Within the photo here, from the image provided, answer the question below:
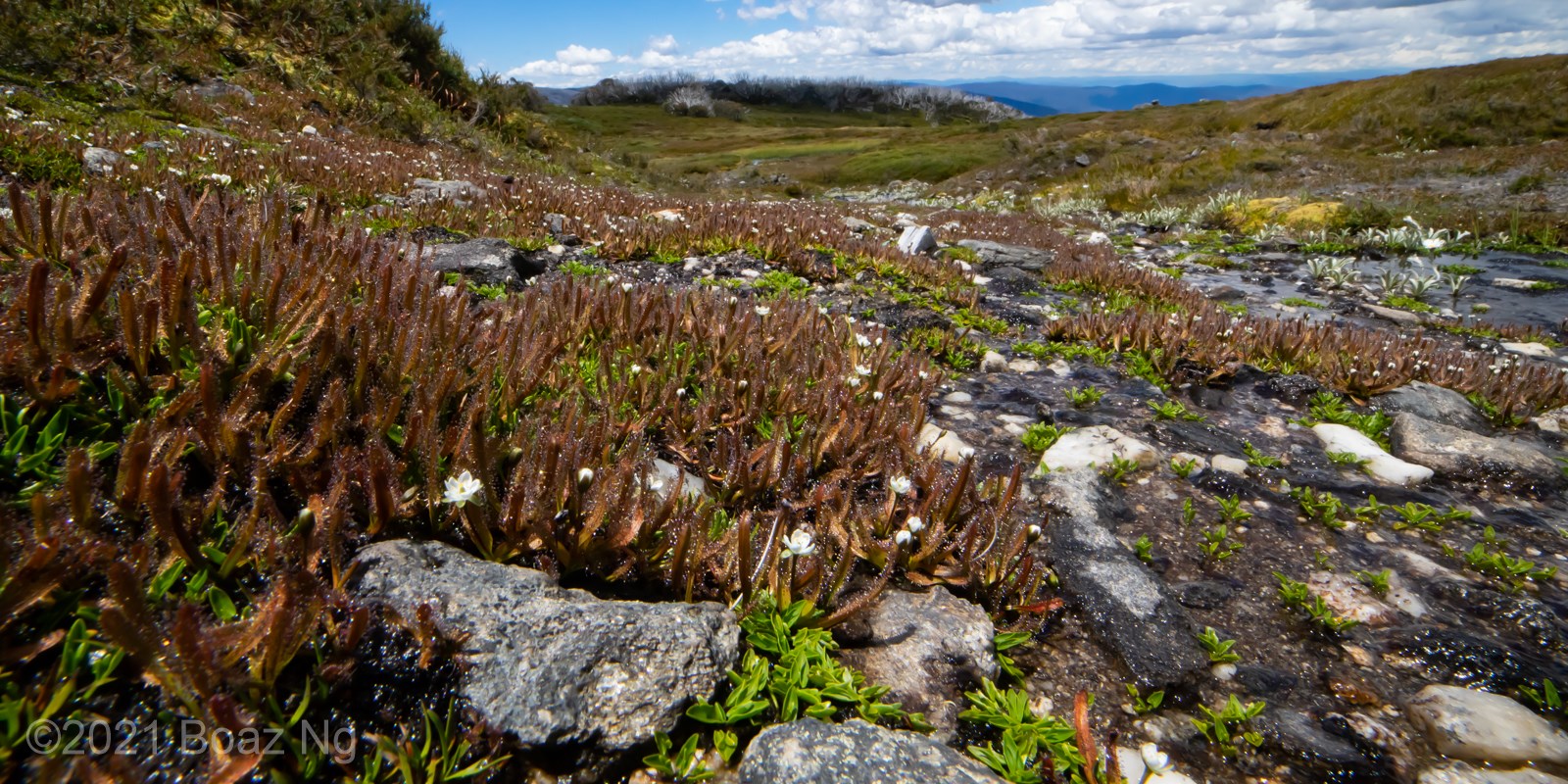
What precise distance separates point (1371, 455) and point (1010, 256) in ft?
23.9

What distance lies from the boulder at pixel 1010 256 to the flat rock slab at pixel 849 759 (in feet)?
31.6

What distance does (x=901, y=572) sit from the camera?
117 inches

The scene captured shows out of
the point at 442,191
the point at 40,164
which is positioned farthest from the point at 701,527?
the point at 442,191

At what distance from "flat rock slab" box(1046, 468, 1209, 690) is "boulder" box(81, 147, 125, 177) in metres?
7.66

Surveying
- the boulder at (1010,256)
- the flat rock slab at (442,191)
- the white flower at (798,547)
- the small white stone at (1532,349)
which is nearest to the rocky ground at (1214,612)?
the white flower at (798,547)

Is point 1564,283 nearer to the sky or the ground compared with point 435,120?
nearer to the ground

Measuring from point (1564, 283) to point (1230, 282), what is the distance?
430cm

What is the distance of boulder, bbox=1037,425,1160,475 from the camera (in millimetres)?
3994

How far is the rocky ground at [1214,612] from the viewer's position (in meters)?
2.01

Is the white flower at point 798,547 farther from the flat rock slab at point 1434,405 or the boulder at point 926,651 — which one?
the flat rock slab at point 1434,405

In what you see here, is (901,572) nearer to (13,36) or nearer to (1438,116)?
(13,36)

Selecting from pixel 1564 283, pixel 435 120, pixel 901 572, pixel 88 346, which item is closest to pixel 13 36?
pixel 435 120

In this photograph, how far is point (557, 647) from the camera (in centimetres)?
201

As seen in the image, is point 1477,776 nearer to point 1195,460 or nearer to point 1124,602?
point 1124,602
